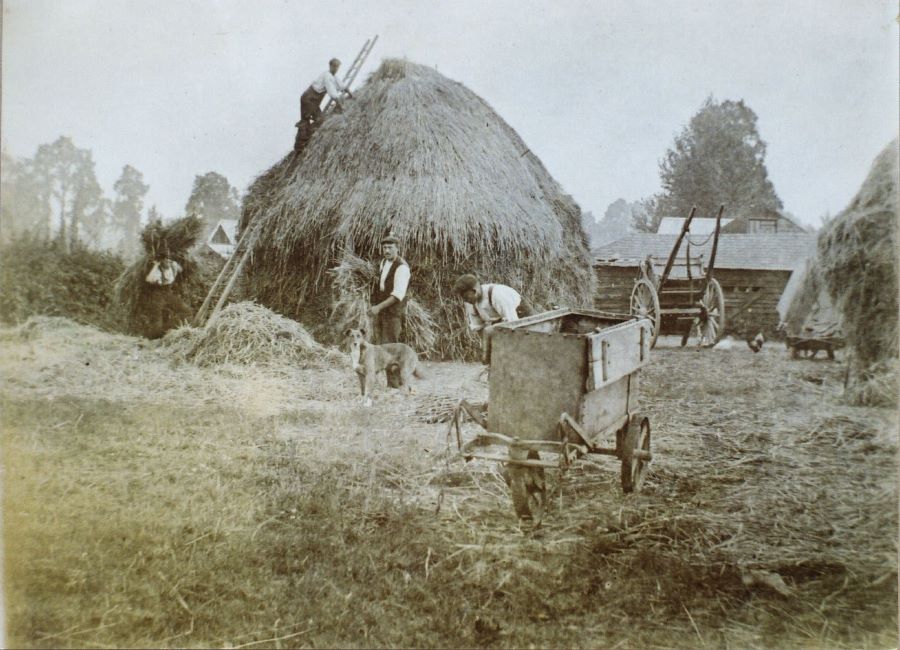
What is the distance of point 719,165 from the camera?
3355 mm

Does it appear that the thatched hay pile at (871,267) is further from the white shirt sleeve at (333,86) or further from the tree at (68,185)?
the tree at (68,185)

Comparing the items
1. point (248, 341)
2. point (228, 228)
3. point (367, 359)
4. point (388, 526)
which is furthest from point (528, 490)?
point (228, 228)

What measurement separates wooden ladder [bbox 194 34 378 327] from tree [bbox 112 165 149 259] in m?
0.50

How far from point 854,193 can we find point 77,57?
12.3 feet

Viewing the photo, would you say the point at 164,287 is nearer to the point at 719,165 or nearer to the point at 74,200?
the point at 74,200

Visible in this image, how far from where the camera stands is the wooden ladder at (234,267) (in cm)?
310

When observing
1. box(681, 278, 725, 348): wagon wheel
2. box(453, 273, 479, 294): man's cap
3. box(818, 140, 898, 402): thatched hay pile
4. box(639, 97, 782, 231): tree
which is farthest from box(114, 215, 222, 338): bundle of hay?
box(681, 278, 725, 348): wagon wheel

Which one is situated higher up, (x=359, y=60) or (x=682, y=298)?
(x=359, y=60)

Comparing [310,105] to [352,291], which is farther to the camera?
[352,291]

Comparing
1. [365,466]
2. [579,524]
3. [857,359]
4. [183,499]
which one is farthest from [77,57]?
[857,359]

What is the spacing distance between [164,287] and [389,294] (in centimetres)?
129

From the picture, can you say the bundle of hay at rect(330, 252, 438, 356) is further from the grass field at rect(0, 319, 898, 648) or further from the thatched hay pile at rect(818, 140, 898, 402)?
the thatched hay pile at rect(818, 140, 898, 402)

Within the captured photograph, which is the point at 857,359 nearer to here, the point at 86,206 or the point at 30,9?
the point at 86,206

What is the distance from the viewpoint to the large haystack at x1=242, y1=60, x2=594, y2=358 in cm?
361
